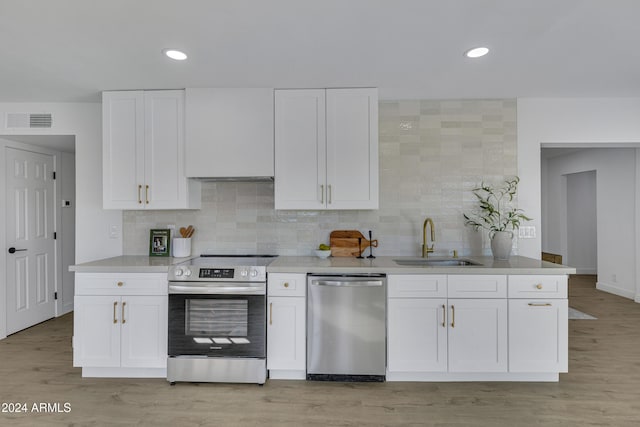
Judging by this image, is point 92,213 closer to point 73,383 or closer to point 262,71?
point 73,383

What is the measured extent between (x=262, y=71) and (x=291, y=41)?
20.9 inches

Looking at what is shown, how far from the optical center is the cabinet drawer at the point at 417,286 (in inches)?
104

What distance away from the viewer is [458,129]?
131 inches

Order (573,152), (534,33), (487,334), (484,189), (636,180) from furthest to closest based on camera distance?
(573,152), (636,180), (484,189), (487,334), (534,33)

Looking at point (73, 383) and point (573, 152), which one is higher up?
point (573, 152)

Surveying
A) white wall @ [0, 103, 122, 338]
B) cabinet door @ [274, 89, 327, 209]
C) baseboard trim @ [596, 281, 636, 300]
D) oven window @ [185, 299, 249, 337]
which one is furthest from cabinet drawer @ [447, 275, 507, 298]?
baseboard trim @ [596, 281, 636, 300]

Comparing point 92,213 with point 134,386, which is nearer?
point 134,386

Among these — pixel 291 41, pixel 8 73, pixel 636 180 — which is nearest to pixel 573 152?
pixel 636 180

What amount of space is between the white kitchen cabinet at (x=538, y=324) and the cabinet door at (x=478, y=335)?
0.07 m

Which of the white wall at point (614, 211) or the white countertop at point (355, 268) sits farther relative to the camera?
the white wall at point (614, 211)

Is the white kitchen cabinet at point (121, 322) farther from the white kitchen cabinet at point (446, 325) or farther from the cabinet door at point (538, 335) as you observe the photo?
the cabinet door at point (538, 335)

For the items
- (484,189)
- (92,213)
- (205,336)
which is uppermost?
(484,189)

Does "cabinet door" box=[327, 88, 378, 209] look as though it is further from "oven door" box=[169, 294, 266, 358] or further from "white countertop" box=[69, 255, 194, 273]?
"white countertop" box=[69, 255, 194, 273]

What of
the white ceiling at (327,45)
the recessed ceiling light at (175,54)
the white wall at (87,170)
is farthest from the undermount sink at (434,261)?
the white wall at (87,170)
